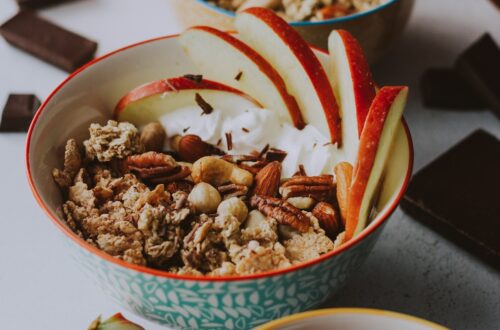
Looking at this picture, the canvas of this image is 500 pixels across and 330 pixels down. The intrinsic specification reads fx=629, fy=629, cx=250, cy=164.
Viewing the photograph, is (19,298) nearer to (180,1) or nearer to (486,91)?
(180,1)

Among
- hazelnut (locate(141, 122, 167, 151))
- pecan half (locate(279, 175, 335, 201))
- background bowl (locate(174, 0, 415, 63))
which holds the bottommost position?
hazelnut (locate(141, 122, 167, 151))

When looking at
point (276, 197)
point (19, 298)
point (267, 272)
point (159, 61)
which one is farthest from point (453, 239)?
point (19, 298)

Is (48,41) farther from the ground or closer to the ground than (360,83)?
closer to the ground

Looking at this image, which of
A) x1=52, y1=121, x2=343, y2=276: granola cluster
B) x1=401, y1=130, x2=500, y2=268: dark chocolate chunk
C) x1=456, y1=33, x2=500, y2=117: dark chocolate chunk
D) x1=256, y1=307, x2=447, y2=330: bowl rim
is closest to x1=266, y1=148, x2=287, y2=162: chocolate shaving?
x1=52, y1=121, x2=343, y2=276: granola cluster

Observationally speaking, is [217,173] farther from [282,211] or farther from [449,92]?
[449,92]

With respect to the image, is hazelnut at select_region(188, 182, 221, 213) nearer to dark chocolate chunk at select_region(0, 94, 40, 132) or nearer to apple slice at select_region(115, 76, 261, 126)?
apple slice at select_region(115, 76, 261, 126)

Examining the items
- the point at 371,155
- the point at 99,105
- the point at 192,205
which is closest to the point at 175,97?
the point at 99,105

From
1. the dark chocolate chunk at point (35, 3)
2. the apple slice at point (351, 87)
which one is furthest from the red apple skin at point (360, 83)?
the dark chocolate chunk at point (35, 3)
